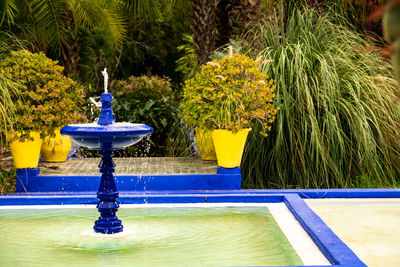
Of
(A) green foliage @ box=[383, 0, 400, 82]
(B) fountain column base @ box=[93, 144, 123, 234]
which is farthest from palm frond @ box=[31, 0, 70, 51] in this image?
(A) green foliage @ box=[383, 0, 400, 82]

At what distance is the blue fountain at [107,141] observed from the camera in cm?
552

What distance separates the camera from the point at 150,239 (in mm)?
5602

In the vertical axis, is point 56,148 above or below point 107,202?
above

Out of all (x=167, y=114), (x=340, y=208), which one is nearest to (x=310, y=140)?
(x=340, y=208)

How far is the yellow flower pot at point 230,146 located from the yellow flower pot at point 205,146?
1.14 metres

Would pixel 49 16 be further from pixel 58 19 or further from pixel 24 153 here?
pixel 24 153

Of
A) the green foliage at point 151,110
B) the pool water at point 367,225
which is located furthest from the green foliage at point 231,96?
the green foliage at point 151,110

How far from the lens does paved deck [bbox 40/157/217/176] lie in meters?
8.53

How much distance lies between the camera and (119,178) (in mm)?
8188

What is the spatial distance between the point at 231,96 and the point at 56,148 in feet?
9.46

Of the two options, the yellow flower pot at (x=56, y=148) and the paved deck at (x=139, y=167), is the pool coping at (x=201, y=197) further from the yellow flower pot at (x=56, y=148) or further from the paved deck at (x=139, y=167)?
the yellow flower pot at (x=56, y=148)

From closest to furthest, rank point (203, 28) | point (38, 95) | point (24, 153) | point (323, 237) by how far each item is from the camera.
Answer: point (323, 237)
point (24, 153)
point (38, 95)
point (203, 28)

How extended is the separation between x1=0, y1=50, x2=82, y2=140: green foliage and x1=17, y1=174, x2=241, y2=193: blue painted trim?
24.5 inches

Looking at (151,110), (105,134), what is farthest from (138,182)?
(151,110)
